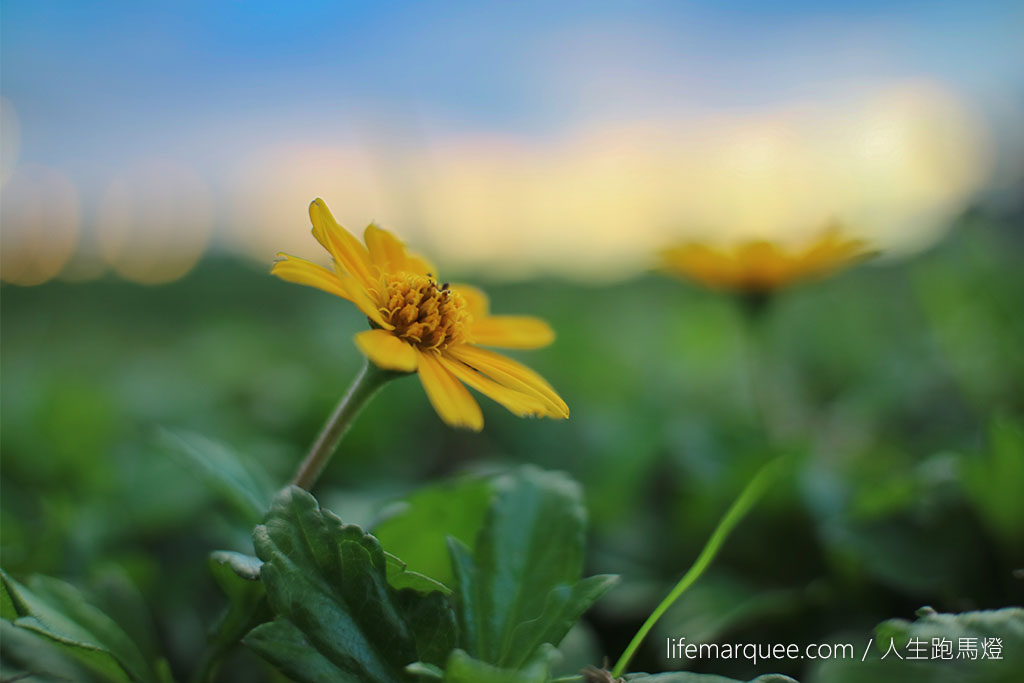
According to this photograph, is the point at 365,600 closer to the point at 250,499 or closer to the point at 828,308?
the point at 250,499

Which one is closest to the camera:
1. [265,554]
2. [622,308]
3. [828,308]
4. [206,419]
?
[265,554]

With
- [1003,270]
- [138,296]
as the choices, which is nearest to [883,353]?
[1003,270]

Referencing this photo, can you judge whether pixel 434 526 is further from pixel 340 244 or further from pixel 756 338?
pixel 756 338

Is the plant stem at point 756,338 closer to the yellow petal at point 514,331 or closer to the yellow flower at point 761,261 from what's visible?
the yellow flower at point 761,261

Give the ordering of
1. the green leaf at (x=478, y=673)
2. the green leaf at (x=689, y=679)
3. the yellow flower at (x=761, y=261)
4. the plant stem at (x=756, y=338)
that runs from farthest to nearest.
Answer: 1. the plant stem at (x=756, y=338)
2. the yellow flower at (x=761, y=261)
3. the green leaf at (x=689, y=679)
4. the green leaf at (x=478, y=673)

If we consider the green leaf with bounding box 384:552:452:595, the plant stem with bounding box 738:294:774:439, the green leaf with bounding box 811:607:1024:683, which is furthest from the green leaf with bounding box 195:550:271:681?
the plant stem with bounding box 738:294:774:439

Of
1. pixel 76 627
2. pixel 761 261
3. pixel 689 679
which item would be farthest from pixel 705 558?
pixel 761 261

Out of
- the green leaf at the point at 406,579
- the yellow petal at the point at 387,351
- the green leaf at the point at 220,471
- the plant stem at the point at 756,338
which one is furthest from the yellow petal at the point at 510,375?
the plant stem at the point at 756,338
